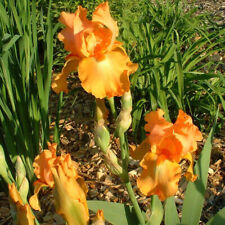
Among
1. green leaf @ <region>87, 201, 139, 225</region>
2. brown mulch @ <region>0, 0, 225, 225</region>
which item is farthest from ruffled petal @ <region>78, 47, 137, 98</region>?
brown mulch @ <region>0, 0, 225, 225</region>

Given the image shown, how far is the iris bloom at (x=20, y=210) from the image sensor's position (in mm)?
888

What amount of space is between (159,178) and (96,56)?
39 centimetres

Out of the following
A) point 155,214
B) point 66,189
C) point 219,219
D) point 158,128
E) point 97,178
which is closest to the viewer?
point 66,189

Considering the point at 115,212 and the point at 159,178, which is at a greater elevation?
the point at 159,178

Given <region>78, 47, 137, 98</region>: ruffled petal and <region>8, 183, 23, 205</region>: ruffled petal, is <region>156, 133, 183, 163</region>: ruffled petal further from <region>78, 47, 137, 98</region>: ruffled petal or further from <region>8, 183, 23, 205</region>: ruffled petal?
<region>8, 183, 23, 205</region>: ruffled petal

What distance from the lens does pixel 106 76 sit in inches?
37.6

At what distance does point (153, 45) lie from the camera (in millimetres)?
2240

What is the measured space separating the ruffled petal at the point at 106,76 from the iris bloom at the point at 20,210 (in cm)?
33

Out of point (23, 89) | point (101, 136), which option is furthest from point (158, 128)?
point (23, 89)

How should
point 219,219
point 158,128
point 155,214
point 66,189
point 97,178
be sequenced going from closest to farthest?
1. point 66,189
2. point 158,128
3. point 155,214
4. point 219,219
5. point 97,178

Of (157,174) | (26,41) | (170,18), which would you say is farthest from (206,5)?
(157,174)

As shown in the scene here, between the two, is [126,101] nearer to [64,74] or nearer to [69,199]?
[64,74]

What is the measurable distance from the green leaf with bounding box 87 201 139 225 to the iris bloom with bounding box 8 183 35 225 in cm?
33

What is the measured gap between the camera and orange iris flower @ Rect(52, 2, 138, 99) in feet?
3.10
